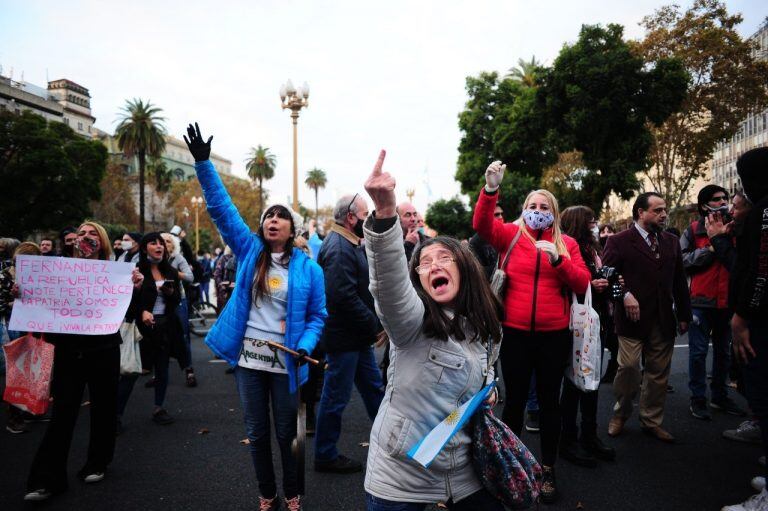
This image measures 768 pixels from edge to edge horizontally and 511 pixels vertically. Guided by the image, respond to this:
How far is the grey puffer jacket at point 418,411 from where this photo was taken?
6.22 ft

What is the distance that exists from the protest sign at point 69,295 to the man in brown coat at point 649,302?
4.44m

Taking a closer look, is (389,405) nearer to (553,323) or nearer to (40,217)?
(553,323)

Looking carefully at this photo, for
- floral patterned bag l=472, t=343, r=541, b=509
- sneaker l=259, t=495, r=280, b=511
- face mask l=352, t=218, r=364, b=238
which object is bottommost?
sneaker l=259, t=495, r=280, b=511

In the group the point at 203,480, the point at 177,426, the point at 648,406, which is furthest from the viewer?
the point at 177,426

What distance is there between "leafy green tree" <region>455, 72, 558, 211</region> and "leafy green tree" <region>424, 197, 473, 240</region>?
2.25m

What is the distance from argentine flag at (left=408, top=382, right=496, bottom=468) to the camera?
71.0 inches

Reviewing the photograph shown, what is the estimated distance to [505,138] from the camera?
2884 centimetres

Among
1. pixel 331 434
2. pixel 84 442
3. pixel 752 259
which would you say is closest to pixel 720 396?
pixel 752 259

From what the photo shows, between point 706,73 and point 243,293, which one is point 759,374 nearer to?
point 243,293

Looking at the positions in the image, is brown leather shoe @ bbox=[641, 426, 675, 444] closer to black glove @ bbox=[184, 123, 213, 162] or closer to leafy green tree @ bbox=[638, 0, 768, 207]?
black glove @ bbox=[184, 123, 213, 162]

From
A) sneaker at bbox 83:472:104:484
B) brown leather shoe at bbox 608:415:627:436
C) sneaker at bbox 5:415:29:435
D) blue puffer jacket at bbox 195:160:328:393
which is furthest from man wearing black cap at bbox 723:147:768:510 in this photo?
sneaker at bbox 5:415:29:435

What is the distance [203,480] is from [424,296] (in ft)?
10.1

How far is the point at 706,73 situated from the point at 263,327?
26.2 meters

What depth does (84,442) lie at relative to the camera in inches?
194
